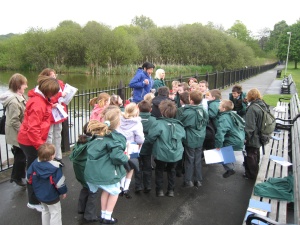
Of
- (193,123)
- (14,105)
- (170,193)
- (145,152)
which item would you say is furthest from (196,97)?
(14,105)

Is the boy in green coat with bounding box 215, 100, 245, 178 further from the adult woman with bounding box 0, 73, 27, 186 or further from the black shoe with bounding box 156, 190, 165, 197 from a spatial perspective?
the adult woman with bounding box 0, 73, 27, 186

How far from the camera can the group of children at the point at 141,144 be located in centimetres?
303

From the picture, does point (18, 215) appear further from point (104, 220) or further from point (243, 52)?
point (243, 52)

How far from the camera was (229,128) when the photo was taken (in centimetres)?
438

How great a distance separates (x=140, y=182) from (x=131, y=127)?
966mm

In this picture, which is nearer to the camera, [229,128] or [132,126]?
[132,126]

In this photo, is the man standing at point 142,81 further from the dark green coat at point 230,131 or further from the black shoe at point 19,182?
the black shoe at point 19,182

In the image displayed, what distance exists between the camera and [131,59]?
3822 centimetres

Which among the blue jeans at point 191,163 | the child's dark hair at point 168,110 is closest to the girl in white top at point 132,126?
the child's dark hair at point 168,110

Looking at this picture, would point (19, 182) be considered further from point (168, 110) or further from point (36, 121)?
point (168, 110)

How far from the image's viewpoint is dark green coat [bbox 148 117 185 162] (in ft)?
12.5

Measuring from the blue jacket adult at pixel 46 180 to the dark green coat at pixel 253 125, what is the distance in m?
3.05

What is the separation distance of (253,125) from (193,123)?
3.69ft

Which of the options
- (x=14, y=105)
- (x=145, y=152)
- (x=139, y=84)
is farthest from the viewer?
(x=139, y=84)
